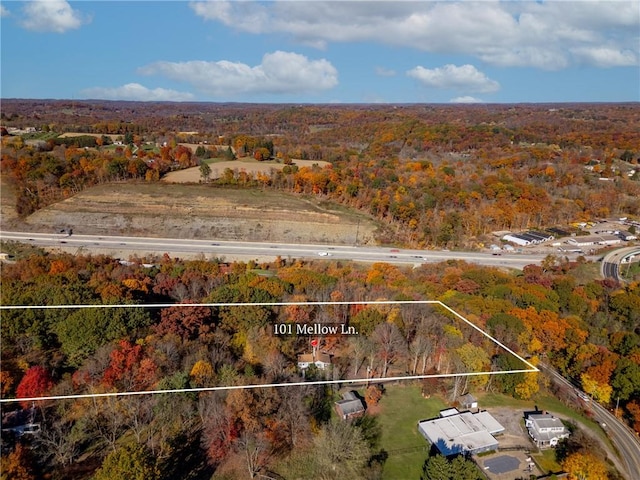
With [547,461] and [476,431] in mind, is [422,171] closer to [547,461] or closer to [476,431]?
[476,431]

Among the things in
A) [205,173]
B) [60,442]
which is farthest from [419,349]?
[205,173]

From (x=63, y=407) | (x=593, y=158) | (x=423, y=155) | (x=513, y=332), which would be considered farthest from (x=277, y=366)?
(x=593, y=158)

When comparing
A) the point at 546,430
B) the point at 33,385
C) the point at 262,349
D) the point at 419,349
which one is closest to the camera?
the point at 33,385

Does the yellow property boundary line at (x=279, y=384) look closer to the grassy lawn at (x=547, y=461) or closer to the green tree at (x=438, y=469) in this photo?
the grassy lawn at (x=547, y=461)

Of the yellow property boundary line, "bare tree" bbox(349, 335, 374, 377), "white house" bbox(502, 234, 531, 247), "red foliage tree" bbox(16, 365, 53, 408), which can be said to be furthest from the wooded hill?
"red foliage tree" bbox(16, 365, 53, 408)

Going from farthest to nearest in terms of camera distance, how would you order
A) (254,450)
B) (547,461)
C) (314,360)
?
1. (314,360)
2. (547,461)
3. (254,450)

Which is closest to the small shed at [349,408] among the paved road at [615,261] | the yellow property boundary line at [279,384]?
the yellow property boundary line at [279,384]
